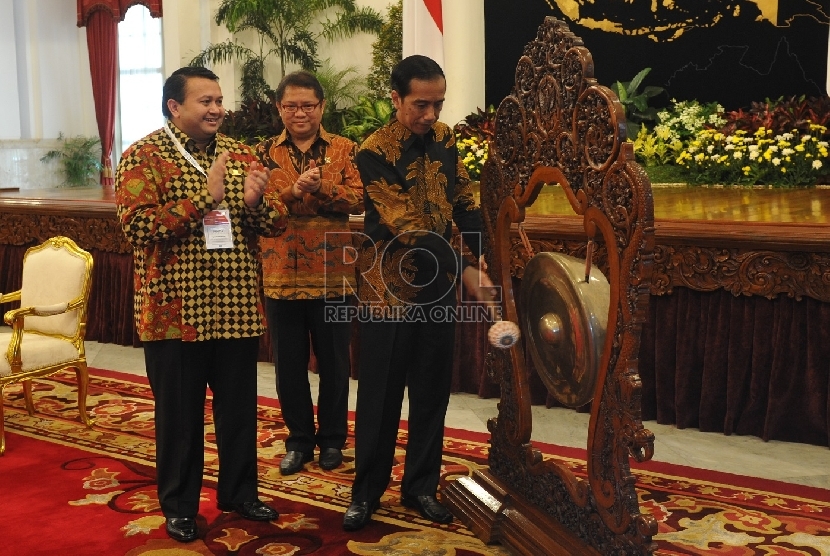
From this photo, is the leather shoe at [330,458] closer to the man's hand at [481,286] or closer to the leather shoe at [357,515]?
the leather shoe at [357,515]

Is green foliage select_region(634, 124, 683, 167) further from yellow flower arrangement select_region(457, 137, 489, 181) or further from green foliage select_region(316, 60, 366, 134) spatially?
green foliage select_region(316, 60, 366, 134)

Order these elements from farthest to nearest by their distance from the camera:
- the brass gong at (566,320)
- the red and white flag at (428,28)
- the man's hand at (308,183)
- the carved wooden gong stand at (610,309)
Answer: the red and white flag at (428,28) < the man's hand at (308,183) < the brass gong at (566,320) < the carved wooden gong stand at (610,309)

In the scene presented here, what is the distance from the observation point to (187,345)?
9.05ft

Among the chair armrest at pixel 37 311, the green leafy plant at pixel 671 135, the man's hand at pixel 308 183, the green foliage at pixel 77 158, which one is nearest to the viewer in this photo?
the man's hand at pixel 308 183

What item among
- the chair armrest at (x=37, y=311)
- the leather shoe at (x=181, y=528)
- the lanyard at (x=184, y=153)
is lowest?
the leather shoe at (x=181, y=528)

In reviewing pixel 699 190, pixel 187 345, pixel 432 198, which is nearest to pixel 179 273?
pixel 187 345

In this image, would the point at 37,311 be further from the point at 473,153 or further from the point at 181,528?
the point at 473,153

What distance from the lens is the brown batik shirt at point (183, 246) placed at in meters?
2.62

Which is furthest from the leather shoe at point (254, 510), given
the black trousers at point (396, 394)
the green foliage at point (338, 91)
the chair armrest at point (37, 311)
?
the green foliage at point (338, 91)

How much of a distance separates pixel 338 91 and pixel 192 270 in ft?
23.3

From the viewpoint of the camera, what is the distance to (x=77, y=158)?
38.3ft

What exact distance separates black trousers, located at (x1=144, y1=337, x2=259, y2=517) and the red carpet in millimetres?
150

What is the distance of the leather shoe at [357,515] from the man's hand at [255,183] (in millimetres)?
971

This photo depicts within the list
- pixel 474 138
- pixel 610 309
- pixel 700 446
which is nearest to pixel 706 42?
pixel 474 138
